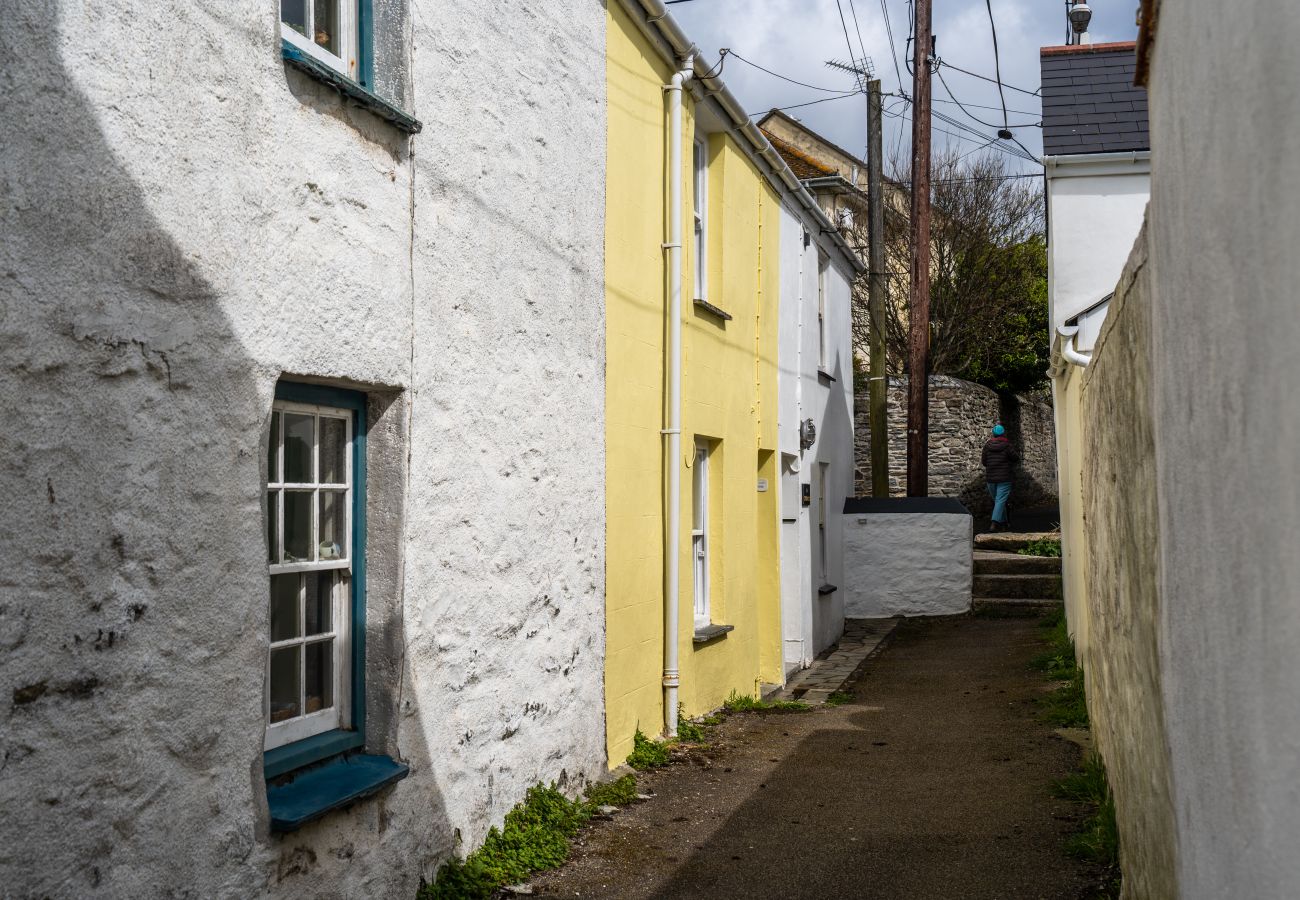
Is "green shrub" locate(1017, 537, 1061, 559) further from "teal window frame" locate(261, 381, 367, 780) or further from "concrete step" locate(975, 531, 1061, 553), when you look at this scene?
"teal window frame" locate(261, 381, 367, 780)

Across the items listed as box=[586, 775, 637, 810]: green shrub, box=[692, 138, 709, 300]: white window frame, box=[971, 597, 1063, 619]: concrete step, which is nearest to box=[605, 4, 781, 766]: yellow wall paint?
box=[692, 138, 709, 300]: white window frame

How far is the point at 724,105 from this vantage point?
10.6 m

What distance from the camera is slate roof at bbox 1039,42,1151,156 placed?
14.5m

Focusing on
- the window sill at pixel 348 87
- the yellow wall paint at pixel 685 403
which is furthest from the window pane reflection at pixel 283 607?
the yellow wall paint at pixel 685 403

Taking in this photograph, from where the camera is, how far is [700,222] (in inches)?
423

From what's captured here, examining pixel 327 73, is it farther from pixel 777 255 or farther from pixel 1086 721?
pixel 777 255

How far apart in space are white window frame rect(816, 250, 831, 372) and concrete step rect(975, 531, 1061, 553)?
19.6 feet

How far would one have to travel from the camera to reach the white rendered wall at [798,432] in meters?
13.6

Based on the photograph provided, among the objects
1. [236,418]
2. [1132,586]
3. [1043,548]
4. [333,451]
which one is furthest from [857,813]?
[1043,548]

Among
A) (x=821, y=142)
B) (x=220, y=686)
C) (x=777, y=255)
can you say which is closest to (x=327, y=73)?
(x=220, y=686)

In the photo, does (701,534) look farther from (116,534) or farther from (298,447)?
(116,534)

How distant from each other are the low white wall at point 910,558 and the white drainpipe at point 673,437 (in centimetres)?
915

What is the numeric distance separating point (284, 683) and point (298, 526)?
62 centimetres

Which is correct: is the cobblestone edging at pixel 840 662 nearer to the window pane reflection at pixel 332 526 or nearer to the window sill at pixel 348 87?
the window pane reflection at pixel 332 526
